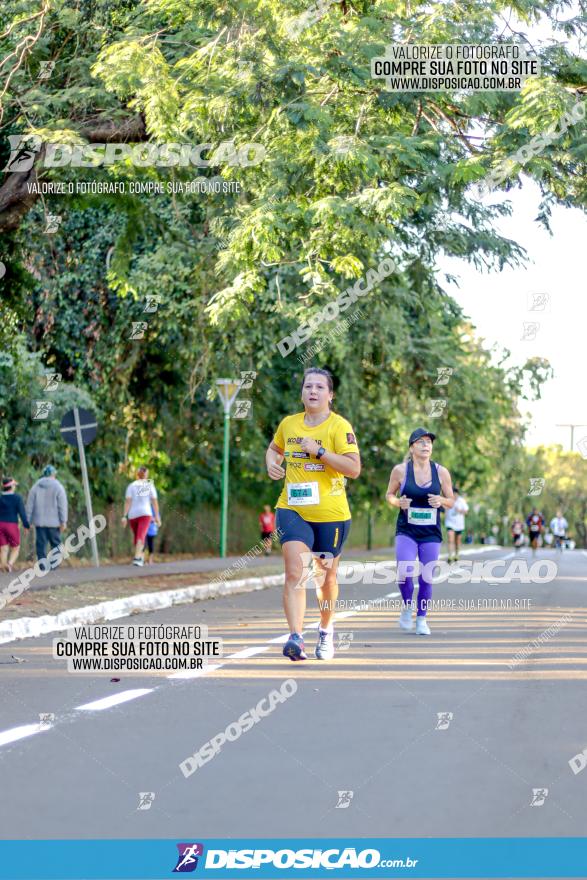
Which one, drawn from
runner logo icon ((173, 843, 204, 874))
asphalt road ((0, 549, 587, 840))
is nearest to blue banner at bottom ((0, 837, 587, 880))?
runner logo icon ((173, 843, 204, 874))

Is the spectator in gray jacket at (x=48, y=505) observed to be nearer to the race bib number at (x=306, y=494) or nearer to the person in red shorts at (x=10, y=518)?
the person in red shorts at (x=10, y=518)

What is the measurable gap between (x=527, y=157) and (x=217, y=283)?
35.5 ft

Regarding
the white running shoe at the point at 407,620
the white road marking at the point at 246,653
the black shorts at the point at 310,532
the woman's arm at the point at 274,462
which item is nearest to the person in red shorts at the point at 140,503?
the white running shoe at the point at 407,620

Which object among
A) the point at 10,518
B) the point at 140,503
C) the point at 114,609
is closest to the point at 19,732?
the point at 114,609

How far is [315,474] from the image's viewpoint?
10.7 metres

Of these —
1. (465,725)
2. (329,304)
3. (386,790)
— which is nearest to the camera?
(386,790)

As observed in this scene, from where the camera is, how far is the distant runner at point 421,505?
13.6m

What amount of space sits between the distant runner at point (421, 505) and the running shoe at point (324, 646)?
229cm

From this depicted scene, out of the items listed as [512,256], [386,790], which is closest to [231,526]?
[512,256]

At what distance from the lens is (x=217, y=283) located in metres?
24.2

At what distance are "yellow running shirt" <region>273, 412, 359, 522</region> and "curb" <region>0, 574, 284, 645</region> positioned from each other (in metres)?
3.83

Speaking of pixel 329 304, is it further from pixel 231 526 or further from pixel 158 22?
pixel 231 526

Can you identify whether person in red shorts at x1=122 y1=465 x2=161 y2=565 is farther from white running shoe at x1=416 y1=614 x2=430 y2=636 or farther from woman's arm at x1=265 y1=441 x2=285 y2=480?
woman's arm at x1=265 y1=441 x2=285 y2=480

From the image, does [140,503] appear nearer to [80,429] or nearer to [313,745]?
[80,429]
